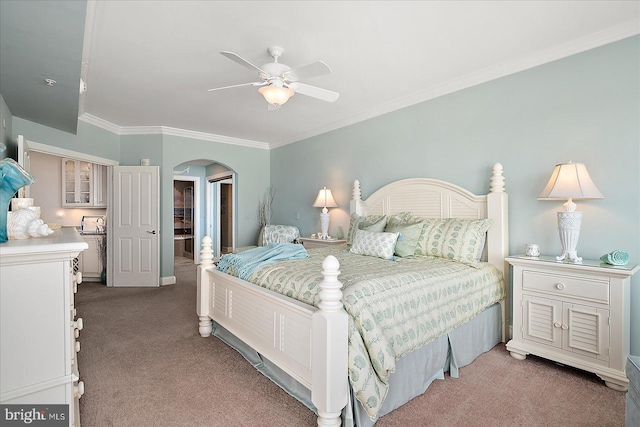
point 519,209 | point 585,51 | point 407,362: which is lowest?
point 407,362

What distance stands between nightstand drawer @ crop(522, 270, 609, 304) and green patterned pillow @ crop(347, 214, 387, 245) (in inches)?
53.4

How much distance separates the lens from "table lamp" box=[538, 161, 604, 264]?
7.86ft

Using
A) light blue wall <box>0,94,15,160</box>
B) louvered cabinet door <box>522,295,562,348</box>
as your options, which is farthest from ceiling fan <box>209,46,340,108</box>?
louvered cabinet door <box>522,295,562,348</box>

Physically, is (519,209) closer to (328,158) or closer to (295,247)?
(295,247)

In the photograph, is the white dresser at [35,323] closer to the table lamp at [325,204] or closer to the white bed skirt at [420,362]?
the white bed skirt at [420,362]

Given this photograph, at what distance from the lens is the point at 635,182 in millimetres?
2385

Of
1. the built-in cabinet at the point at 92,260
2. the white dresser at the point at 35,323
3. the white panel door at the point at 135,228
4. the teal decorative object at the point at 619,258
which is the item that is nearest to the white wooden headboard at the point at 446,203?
the teal decorative object at the point at 619,258

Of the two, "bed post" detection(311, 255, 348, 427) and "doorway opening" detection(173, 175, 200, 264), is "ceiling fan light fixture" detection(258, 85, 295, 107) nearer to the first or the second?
"bed post" detection(311, 255, 348, 427)

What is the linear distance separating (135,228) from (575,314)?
555 cm

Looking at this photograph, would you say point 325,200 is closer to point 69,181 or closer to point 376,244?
point 376,244

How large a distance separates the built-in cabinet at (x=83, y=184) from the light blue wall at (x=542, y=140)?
15.9 feet

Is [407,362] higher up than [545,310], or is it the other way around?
[545,310]

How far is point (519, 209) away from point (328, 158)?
2.79 meters

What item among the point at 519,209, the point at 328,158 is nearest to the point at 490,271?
the point at 519,209
